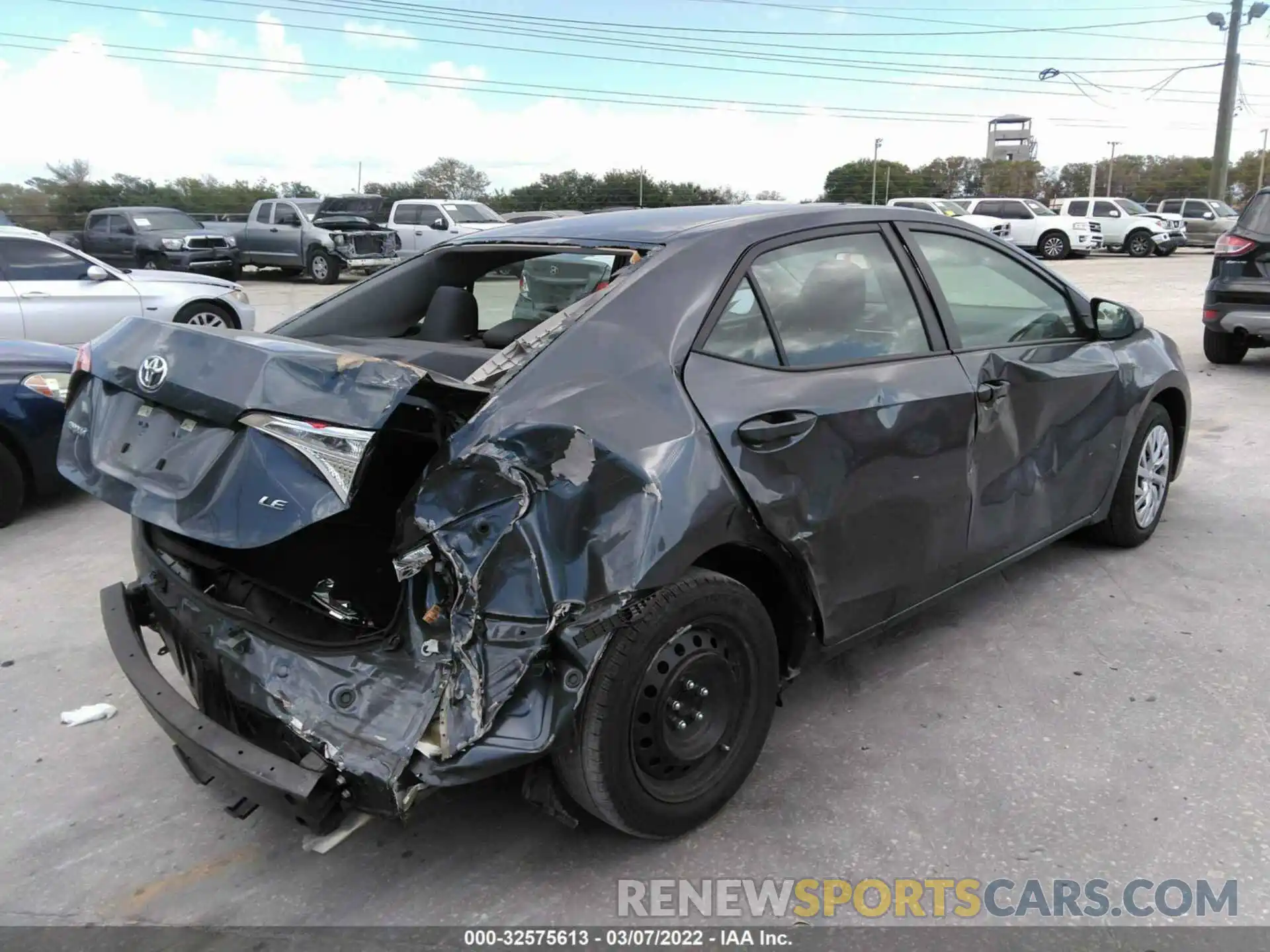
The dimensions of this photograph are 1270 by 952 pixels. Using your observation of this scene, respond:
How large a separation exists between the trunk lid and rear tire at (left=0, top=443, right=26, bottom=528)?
3.21 m

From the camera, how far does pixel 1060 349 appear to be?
378 cm

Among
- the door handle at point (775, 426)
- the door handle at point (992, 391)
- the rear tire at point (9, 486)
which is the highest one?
the door handle at point (775, 426)

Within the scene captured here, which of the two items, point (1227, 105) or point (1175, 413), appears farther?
point (1227, 105)

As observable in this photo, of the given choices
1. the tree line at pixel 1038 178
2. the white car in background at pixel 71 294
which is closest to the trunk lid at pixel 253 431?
the white car in background at pixel 71 294

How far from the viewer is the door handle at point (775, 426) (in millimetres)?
2545

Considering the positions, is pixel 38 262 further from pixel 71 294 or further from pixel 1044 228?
pixel 1044 228

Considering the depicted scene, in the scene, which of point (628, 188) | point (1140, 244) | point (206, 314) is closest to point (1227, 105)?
point (1140, 244)

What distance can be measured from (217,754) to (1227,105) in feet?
131

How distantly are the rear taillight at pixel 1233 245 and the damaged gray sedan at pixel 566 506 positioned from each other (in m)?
6.31

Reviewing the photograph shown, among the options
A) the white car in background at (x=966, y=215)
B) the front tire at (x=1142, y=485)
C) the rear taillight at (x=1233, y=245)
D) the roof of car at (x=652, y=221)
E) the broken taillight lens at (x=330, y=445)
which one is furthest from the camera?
the white car in background at (x=966, y=215)

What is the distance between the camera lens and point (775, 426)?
2.61 meters

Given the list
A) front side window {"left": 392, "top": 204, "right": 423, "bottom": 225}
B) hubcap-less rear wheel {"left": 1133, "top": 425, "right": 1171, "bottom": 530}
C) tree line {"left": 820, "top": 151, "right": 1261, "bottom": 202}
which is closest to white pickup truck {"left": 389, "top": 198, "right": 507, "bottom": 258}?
front side window {"left": 392, "top": 204, "right": 423, "bottom": 225}

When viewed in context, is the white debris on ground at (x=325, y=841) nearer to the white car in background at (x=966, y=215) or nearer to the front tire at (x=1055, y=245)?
the white car in background at (x=966, y=215)

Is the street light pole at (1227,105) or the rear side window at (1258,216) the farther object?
the street light pole at (1227,105)
